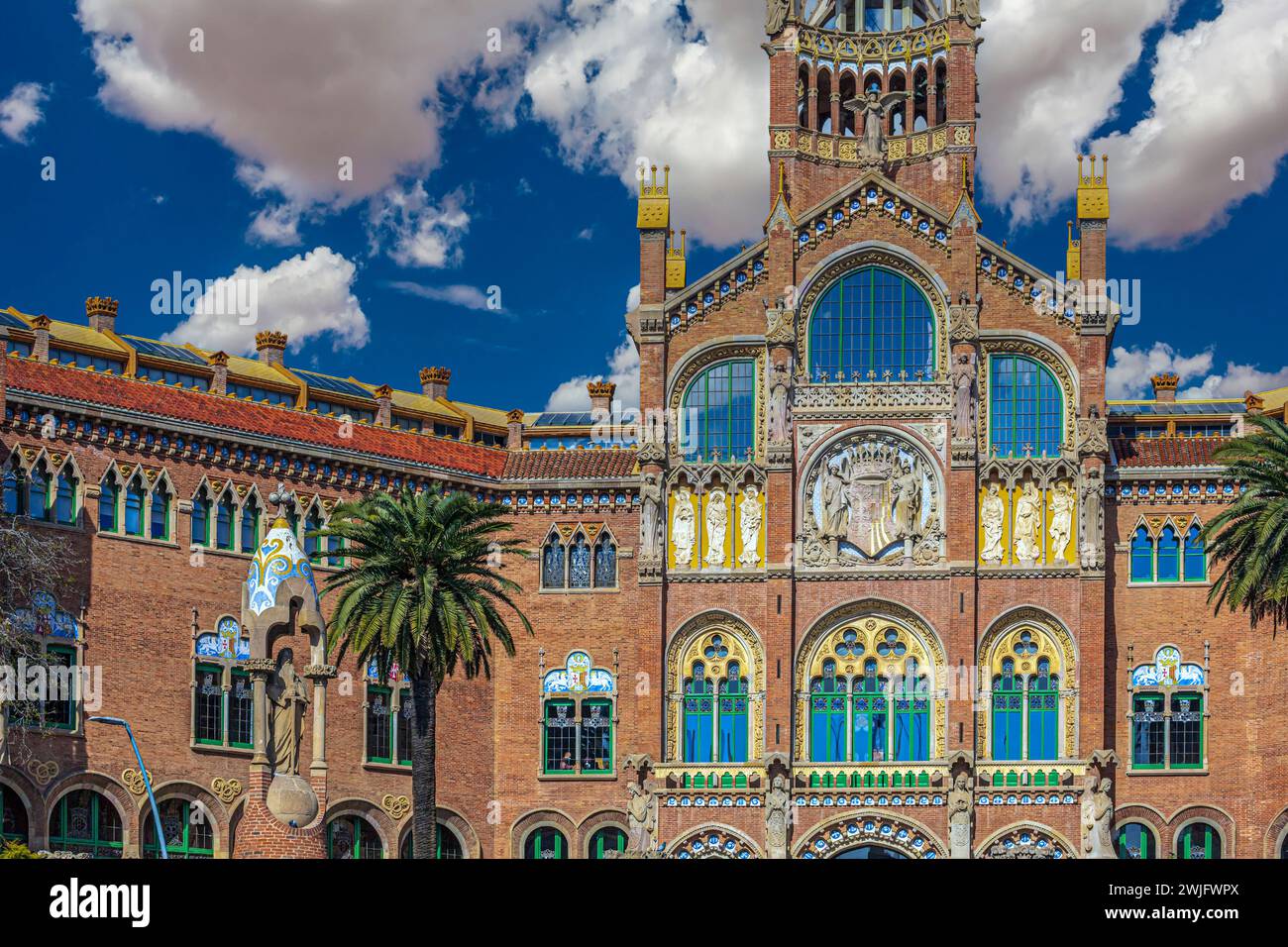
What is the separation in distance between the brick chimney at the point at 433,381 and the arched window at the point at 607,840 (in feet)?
71.6

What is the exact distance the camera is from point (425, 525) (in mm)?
72375

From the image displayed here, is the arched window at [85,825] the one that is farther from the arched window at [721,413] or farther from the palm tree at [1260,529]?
the palm tree at [1260,529]

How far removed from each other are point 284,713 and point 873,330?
33390mm

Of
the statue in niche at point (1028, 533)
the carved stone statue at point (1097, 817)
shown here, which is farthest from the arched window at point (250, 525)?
the carved stone statue at point (1097, 817)

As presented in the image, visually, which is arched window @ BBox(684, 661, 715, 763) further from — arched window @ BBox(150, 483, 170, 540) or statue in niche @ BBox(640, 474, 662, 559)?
arched window @ BBox(150, 483, 170, 540)

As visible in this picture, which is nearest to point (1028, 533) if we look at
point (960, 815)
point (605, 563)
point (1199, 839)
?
point (960, 815)

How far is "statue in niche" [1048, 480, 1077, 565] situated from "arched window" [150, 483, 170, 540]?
31.1m

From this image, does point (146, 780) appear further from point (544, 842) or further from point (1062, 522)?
point (1062, 522)

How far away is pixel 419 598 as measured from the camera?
71.4m

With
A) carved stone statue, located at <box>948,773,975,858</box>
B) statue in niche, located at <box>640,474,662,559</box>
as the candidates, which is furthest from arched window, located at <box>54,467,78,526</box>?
carved stone statue, located at <box>948,773,975,858</box>

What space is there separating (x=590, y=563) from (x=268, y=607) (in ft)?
92.7

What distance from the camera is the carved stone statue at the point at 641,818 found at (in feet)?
268
